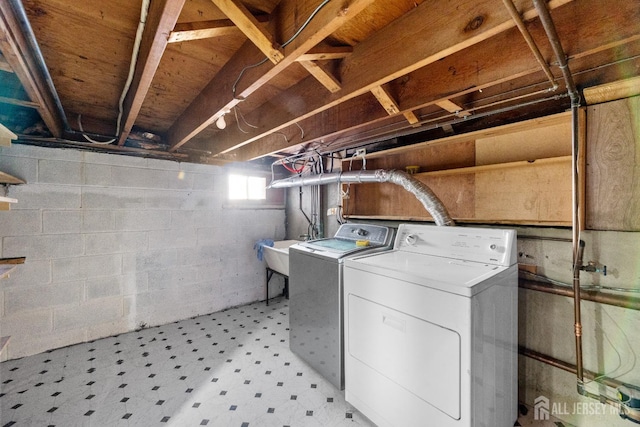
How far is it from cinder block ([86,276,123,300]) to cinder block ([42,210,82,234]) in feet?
1.84

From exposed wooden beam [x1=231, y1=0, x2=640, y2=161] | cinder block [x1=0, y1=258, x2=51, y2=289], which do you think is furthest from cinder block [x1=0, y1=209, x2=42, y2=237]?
exposed wooden beam [x1=231, y1=0, x2=640, y2=161]

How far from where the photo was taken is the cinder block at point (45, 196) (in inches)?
94.1

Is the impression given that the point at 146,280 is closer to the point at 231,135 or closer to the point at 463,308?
the point at 231,135

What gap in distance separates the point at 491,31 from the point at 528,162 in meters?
1.11

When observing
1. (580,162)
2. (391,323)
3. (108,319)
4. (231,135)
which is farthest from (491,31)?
(108,319)

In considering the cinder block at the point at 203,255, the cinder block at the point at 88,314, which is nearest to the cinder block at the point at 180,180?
the cinder block at the point at 203,255

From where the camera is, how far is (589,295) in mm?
1567

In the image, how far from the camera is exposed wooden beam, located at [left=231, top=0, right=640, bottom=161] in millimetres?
1036

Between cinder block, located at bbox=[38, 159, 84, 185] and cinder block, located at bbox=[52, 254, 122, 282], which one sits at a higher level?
cinder block, located at bbox=[38, 159, 84, 185]

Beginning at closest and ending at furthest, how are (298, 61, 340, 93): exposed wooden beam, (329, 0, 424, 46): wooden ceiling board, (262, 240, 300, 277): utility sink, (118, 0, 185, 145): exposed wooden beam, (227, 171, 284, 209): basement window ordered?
(118, 0, 185, 145): exposed wooden beam → (329, 0, 424, 46): wooden ceiling board → (298, 61, 340, 93): exposed wooden beam → (262, 240, 300, 277): utility sink → (227, 171, 284, 209): basement window

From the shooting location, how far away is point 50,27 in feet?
4.21

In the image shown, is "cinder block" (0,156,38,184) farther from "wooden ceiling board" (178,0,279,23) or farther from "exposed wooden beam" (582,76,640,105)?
"exposed wooden beam" (582,76,640,105)

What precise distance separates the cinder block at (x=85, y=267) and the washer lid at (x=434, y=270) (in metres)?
2.61

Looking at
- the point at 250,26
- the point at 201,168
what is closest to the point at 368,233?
the point at 250,26
